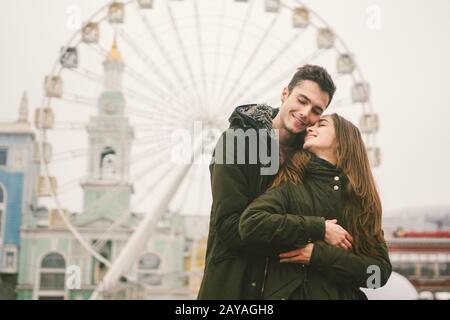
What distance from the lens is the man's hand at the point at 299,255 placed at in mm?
3426

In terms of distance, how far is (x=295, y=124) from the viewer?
3.75 m

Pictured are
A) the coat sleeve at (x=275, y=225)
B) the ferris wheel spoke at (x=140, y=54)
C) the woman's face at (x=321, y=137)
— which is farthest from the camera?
the ferris wheel spoke at (x=140, y=54)

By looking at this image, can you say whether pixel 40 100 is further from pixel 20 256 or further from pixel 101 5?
pixel 20 256

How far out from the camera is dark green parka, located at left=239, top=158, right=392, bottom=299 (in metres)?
3.38

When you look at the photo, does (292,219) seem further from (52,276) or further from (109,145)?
(52,276)

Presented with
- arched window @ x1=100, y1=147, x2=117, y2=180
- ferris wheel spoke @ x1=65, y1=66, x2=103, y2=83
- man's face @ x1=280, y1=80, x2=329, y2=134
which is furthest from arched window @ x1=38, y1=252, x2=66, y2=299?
man's face @ x1=280, y1=80, x2=329, y2=134

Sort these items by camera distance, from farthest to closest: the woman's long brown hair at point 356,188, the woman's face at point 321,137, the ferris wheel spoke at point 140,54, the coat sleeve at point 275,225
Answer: the ferris wheel spoke at point 140,54 < the woman's face at point 321,137 < the woman's long brown hair at point 356,188 < the coat sleeve at point 275,225

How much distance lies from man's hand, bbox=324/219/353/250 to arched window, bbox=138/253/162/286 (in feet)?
29.8

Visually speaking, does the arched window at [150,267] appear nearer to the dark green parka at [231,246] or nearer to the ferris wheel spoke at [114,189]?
the ferris wheel spoke at [114,189]

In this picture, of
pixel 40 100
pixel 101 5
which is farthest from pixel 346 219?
pixel 40 100

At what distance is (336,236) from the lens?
3445mm

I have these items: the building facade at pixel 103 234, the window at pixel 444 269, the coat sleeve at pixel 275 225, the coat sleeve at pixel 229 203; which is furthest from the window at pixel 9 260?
the coat sleeve at pixel 275 225

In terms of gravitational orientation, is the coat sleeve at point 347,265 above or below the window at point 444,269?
above

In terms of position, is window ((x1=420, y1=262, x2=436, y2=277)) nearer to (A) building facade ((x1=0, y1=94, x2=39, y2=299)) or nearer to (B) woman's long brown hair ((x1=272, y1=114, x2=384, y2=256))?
(A) building facade ((x1=0, y1=94, x2=39, y2=299))
